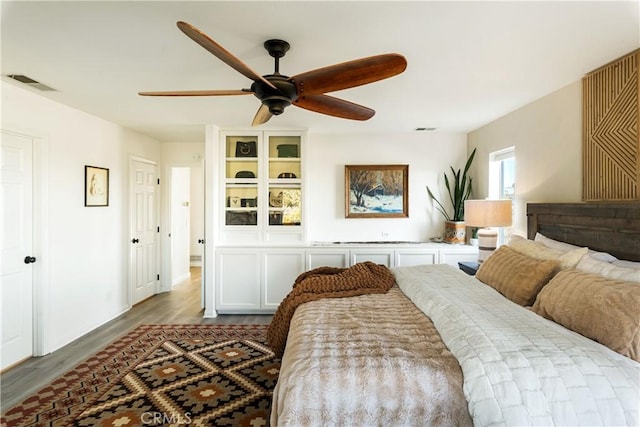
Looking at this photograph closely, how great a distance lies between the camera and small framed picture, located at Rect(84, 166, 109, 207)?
11.6 feet

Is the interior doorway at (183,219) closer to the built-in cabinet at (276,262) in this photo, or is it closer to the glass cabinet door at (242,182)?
the glass cabinet door at (242,182)

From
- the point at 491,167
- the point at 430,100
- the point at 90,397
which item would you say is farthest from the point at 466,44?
the point at 90,397

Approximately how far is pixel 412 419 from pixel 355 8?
6.27 feet

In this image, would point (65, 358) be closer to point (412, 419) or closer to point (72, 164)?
point (72, 164)

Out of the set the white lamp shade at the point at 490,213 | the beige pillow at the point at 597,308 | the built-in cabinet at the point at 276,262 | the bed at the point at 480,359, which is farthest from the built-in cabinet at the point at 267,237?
the beige pillow at the point at 597,308

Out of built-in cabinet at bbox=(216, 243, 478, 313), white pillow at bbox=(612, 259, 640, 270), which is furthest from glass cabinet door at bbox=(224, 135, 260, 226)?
white pillow at bbox=(612, 259, 640, 270)

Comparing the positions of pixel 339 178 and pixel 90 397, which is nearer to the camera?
pixel 90 397

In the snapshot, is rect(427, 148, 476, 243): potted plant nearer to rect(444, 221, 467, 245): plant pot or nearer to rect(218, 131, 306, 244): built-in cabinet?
rect(444, 221, 467, 245): plant pot

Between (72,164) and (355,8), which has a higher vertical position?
→ (355,8)

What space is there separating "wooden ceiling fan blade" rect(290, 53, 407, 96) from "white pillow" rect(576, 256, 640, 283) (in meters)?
1.56

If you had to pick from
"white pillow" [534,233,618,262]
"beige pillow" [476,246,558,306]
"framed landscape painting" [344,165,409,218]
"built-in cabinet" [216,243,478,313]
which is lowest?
"built-in cabinet" [216,243,478,313]

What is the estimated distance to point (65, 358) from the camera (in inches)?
116

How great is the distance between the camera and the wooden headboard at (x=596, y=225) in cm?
196

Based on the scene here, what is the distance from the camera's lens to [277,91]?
1677mm
